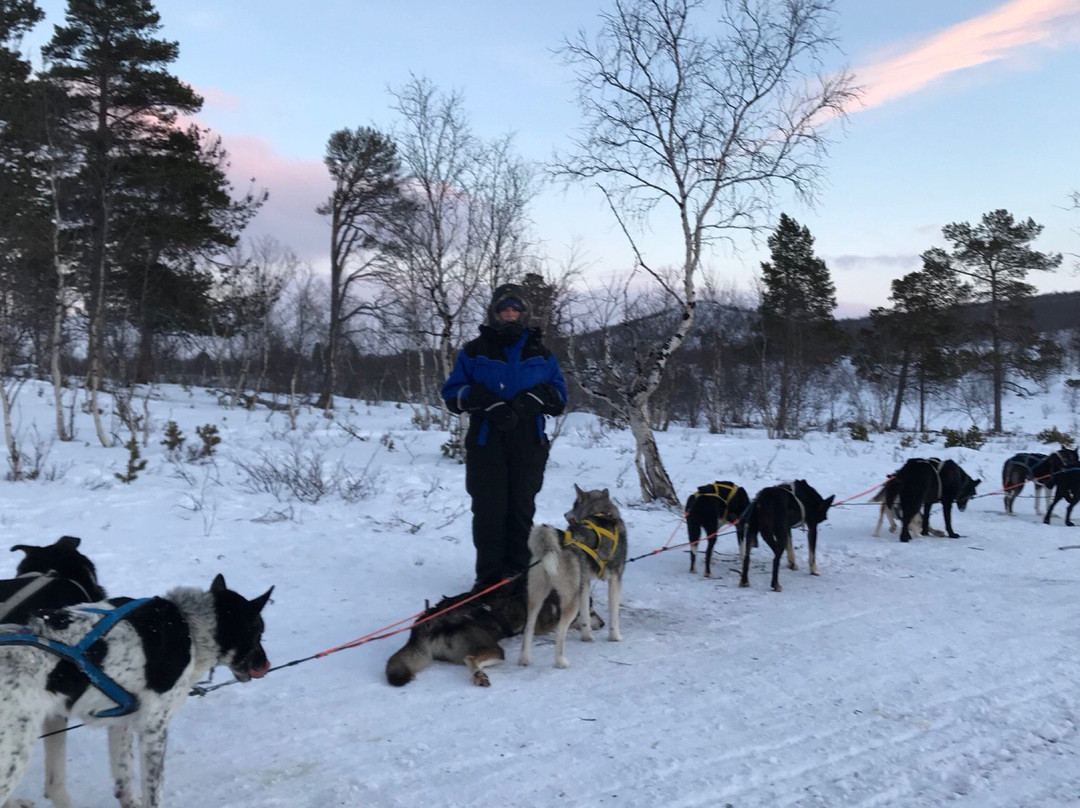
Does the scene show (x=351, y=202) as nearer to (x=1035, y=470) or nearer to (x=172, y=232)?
(x=172, y=232)

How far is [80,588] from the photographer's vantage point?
3.44 m

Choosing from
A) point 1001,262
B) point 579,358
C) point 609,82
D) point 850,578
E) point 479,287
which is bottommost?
point 850,578

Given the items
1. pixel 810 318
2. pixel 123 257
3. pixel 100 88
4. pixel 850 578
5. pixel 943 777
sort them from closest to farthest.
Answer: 1. pixel 943 777
2. pixel 850 578
3. pixel 123 257
4. pixel 100 88
5. pixel 810 318

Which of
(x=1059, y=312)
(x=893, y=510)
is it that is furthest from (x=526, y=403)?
(x=1059, y=312)

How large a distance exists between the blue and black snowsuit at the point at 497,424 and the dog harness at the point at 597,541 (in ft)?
2.32

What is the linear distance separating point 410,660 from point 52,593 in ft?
6.27

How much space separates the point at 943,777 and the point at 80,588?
13.3 ft

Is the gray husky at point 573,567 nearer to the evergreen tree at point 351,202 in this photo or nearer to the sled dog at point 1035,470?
the sled dog at point 1035,470

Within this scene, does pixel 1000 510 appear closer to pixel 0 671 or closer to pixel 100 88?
pixel 0 671

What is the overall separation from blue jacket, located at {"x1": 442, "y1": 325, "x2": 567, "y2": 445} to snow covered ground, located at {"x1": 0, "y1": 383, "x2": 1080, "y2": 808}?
5.40 feet

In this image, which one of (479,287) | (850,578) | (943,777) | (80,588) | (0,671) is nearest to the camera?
(0,671)

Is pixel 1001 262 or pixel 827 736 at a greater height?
pixel 1001 262

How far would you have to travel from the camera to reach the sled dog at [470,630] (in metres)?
4.30

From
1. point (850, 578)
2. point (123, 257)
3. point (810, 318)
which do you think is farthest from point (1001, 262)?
point (123, 257)
